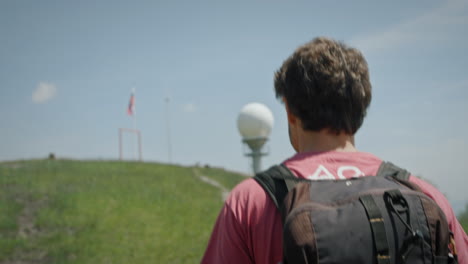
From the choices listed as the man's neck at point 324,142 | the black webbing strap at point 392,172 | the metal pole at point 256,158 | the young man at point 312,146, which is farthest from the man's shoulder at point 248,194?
the metal pole at point 256,158

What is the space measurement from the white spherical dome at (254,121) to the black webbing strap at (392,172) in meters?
19.7

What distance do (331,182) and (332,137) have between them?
0.78 ft

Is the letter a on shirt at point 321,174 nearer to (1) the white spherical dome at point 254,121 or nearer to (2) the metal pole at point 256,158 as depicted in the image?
(1) the white spherical dome at point 254,121

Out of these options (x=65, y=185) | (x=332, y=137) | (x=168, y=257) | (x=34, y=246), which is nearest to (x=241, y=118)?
(x=65, y=185)

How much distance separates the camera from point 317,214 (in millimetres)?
1628

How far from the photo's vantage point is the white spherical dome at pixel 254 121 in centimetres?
2169

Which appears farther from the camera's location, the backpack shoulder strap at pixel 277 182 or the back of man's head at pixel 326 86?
the back of man's head at pixel 326 86

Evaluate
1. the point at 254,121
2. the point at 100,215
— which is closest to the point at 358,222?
the point at 100,215

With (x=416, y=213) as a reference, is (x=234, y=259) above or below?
below

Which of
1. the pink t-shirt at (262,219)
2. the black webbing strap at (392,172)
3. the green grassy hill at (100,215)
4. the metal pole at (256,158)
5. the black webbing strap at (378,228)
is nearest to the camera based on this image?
the black webbing strap at (378,228)

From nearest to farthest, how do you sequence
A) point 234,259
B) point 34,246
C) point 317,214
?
point 317,214 < point 234,259 < point 34,246

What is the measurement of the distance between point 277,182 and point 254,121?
19905 millimetres

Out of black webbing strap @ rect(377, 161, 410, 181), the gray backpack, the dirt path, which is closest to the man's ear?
the gray backpack

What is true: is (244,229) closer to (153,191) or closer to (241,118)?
(153,191)
